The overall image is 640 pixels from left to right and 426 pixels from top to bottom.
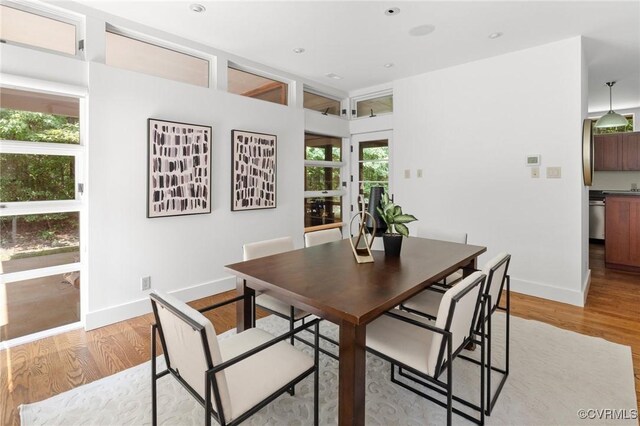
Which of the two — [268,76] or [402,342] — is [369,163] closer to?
[268,76]

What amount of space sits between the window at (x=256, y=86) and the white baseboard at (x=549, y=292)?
370cm

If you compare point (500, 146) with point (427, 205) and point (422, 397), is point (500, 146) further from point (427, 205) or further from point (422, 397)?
point (422, 397)

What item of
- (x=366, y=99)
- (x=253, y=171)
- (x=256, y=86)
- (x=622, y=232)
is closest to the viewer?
(x=253, y=171)

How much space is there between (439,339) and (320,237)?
1581 millimetres

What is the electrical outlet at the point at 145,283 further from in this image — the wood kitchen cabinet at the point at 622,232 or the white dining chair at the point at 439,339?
the wood kitchen cabinet at the point at 622,232

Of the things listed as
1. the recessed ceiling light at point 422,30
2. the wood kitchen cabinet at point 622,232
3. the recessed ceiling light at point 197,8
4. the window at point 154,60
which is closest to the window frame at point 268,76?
the window at point 154,60

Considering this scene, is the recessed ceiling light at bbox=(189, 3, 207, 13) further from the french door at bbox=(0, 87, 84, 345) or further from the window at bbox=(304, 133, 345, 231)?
the window at bbox=(304, 133, 345, 231)

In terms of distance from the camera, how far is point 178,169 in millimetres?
3254

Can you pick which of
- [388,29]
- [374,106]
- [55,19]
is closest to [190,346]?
[55,19]

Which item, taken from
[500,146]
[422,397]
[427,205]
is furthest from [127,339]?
[500,146]

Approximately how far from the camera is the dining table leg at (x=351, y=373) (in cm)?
133

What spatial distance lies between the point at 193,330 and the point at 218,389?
0.23 m

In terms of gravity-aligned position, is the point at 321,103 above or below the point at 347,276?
above

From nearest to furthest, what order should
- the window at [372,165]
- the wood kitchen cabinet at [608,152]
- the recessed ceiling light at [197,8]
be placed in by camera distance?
the recessed ceiling light at [197,8] → the window at [372,165] → the wood kitchen cabinet at [608,152]
